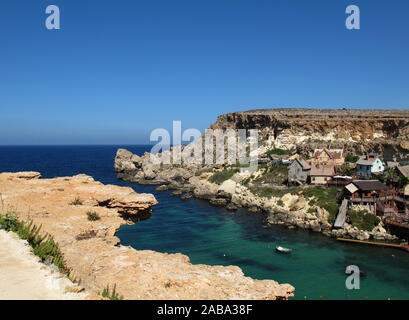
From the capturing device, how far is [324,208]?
36.9 metres

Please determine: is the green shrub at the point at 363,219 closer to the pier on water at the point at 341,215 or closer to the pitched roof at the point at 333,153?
the pier on water at the point at 341,215

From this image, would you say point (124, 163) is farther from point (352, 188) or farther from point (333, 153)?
point (352, 188)

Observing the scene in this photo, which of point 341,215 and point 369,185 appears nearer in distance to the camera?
point 341,215

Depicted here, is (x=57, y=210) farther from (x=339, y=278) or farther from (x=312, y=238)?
(x=312, y=238)

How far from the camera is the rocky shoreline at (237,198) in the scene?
33.7 metres

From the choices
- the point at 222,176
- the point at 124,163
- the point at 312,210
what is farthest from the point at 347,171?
the point at 124,163

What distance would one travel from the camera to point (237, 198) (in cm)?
4984

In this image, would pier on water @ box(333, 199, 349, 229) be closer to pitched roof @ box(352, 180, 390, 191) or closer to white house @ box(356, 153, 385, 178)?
pitched roof @ box(352, 180, 390, 191)

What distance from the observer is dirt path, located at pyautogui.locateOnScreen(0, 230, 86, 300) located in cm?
605

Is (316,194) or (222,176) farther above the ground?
(222,176)

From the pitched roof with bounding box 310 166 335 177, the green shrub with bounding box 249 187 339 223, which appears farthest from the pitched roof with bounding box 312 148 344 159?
the green shrub with bounding box 249 187 339 223

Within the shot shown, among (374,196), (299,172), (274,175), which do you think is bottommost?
(374,196)

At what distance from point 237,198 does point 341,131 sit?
33.9 meters

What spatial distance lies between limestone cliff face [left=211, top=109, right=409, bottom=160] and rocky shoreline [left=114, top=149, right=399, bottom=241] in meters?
19.2
